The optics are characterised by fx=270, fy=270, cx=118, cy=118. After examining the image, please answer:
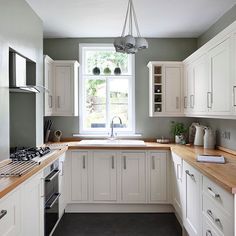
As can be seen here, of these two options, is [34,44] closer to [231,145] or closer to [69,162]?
[69,162]

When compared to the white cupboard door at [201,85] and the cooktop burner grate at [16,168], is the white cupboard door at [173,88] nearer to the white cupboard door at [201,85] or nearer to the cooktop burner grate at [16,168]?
the white cupboard door at [201,85]

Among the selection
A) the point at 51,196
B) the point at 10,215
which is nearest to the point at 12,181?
the point at 10,215

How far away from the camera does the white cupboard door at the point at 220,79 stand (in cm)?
252

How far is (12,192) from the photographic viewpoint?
1791 millimetres

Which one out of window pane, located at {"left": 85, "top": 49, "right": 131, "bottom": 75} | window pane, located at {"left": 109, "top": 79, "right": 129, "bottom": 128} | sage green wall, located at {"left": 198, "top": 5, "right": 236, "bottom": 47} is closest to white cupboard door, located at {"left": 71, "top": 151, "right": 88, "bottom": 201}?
window pane, located at {"left": 109, "top": 79, "right": 129, "bottom": 128}

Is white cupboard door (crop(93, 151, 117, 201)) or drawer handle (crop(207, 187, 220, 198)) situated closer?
drawer handle (crop(207, 187, 220, 198))

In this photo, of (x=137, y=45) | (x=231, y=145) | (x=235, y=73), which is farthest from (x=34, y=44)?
(x=231, y=145)

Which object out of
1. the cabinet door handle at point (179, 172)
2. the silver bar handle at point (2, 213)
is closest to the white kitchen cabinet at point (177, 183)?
the cabinet door handle at point (179, 172)

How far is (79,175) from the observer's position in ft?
12.1

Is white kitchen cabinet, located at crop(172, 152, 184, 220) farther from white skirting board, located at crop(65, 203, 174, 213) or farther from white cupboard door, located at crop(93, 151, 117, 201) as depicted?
white cupboard door, located at crop(93, 151, 117, 201)

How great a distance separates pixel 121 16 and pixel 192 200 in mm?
2344

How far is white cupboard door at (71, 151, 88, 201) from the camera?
369 cm

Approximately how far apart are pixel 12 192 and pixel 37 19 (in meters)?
2.41

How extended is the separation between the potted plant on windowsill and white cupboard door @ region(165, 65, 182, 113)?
28cm
